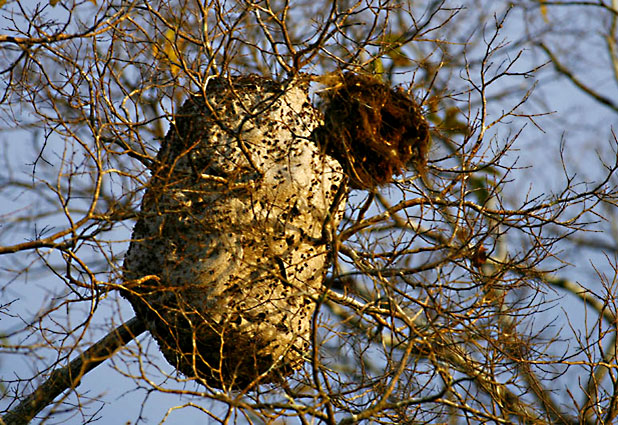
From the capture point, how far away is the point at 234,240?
4875mm

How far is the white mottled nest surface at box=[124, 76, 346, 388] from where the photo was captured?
483 centimetres

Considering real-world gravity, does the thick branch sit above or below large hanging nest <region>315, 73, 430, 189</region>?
below

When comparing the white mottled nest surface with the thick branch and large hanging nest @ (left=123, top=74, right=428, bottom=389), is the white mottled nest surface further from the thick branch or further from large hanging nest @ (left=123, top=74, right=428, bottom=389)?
the thick branch

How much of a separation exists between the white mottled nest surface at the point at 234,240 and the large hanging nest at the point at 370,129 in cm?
19

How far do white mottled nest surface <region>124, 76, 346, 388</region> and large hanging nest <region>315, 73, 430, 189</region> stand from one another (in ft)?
0.62

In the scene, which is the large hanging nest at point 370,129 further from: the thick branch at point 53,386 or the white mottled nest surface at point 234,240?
the thick branch at point 53,386

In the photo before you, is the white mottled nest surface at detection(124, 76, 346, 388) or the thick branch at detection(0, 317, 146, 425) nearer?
the white mottled nest surface at detection(124, 76, 346, 388)

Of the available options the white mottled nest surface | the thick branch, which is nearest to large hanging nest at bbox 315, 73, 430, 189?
the white mottled nest surface

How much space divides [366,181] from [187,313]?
1.63m

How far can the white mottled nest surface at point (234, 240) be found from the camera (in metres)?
4.83

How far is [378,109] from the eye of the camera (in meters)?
5.04

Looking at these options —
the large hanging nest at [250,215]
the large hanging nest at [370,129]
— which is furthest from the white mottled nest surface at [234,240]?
the large hanging nest at [370,129]

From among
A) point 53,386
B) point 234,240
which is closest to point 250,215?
point 234,240

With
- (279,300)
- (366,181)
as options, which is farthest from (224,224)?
(366,181)
